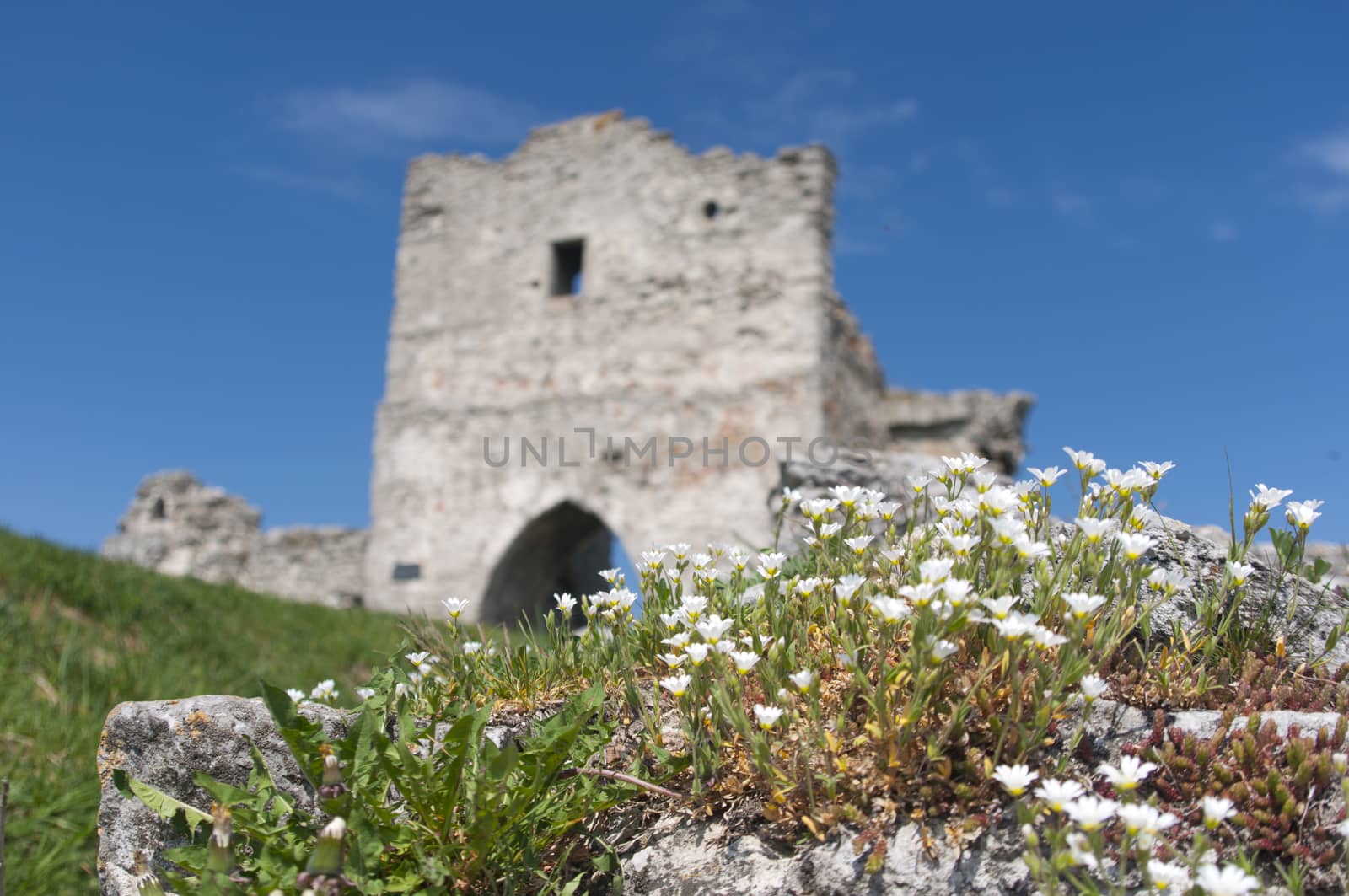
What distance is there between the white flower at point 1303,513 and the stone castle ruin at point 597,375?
6883 mm

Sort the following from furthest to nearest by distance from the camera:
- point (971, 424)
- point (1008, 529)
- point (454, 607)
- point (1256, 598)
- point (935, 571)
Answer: point (971, 424), point (454, 607), point (1256, 598), point (1008, 529), point (935, 571)

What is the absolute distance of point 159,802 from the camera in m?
1.99

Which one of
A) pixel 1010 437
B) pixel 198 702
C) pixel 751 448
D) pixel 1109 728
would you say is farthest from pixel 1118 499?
pixel 1010 437

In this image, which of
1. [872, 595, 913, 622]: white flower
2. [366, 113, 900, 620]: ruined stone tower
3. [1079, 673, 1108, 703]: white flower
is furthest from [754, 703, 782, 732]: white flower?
[366, 113, 900, 620]: ruined stone tower

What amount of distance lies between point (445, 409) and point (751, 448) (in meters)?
3.45

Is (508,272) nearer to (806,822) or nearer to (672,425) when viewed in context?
(672,425)

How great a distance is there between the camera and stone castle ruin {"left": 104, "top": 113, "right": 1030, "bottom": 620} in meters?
9.81

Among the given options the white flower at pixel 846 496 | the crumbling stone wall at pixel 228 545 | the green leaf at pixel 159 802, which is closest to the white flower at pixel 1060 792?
the white flower at pixel 846 496

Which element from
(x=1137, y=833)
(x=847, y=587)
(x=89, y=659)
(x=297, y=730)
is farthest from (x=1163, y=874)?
(x=89, y=659)

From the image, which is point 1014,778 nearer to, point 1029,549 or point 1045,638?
point 1045,638

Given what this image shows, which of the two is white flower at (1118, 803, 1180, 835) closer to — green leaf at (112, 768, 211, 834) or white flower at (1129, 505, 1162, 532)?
white flower at (1129, 505, 1162, 532)

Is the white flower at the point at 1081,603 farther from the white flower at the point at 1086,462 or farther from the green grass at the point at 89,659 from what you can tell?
the green grass at the point at 89,659

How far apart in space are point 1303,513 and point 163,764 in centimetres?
223

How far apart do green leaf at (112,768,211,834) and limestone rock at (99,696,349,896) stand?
0.16 feet
